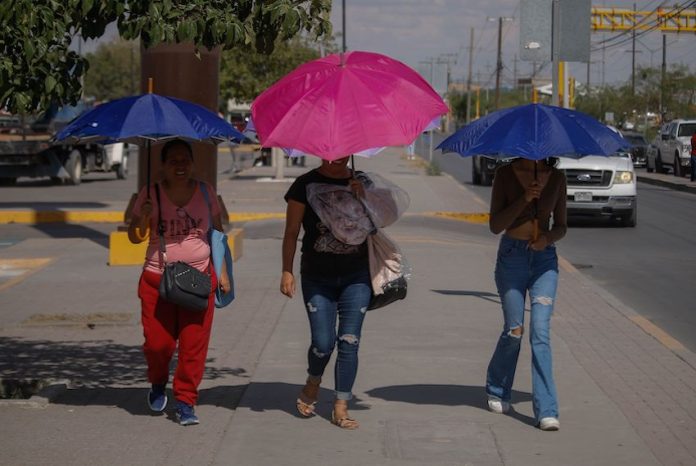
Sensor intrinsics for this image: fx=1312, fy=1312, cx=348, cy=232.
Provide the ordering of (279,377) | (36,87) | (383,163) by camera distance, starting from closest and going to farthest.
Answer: (36,87) → (279,377) → (383,163)

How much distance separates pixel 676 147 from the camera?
45125 millimetres

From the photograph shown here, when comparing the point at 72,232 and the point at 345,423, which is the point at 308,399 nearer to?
the point at 345,423

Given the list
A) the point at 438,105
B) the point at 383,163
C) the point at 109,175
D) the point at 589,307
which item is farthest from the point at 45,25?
the point at 383,163

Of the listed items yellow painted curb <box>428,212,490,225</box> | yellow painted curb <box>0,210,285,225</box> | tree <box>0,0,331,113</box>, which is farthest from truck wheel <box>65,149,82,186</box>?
tree <box>0,0,331,113</box>

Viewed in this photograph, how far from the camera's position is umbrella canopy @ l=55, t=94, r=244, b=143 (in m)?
7.55

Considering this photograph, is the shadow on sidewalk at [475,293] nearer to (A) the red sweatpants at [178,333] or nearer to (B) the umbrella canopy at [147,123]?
(B) the umbrella canopy at [147,123]

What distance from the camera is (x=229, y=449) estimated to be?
6.88 m

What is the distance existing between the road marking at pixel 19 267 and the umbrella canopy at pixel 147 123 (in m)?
7.24

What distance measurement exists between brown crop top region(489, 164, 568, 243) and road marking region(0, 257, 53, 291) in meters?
8.41

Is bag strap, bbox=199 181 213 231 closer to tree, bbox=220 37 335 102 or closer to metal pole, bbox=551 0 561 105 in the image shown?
metal pole, bbox=551 0 561 105

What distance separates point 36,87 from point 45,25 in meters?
0.60

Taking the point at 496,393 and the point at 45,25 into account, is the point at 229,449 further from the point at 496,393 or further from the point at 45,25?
the point at 45,25

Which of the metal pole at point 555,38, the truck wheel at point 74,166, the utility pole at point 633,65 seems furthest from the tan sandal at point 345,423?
the utility pole at point 633,65

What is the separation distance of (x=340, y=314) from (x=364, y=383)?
1543 millimetres
